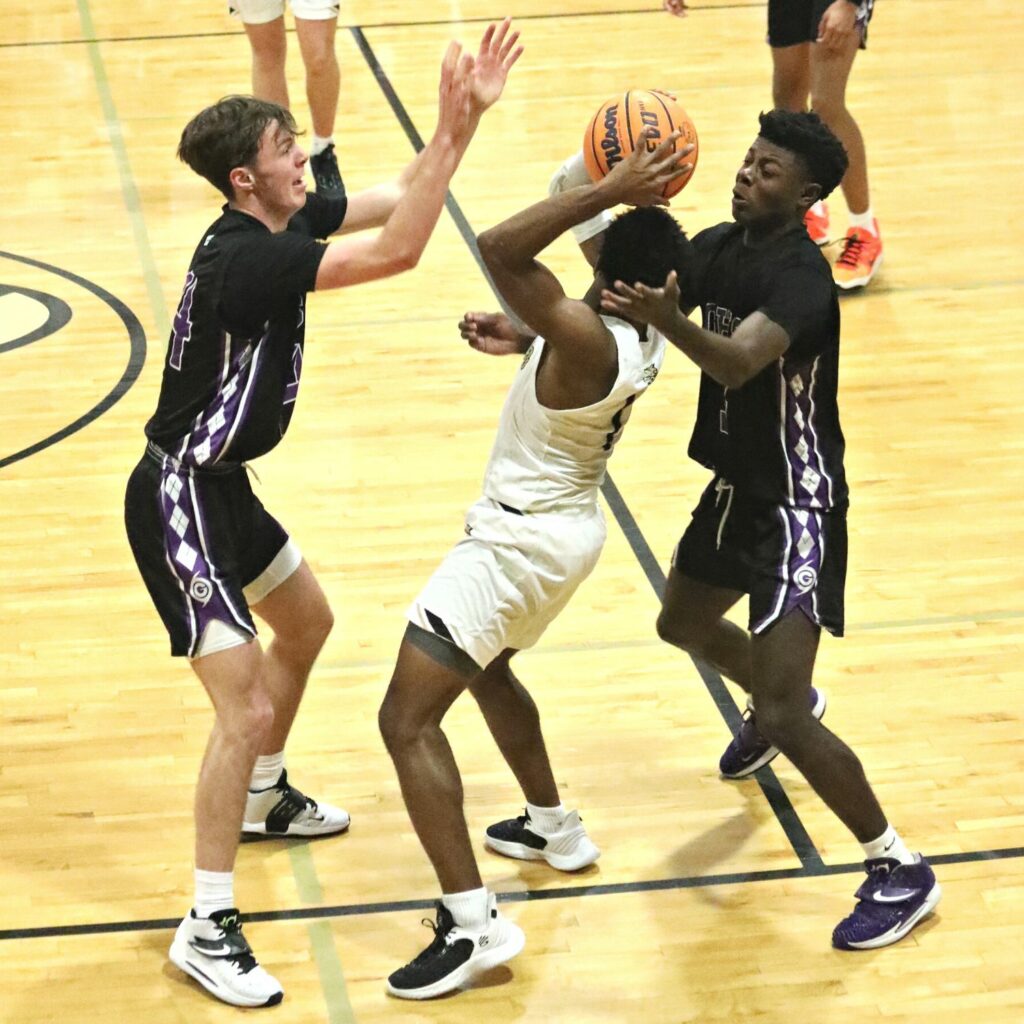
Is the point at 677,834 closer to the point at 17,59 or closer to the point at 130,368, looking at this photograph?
the point at 130,368

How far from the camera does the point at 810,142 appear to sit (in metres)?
4.48

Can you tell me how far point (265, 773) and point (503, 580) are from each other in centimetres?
100

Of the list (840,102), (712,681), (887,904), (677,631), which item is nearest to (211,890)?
(677,631)

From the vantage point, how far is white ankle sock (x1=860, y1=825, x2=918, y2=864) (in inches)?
180

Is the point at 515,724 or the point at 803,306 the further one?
the point at 515,724

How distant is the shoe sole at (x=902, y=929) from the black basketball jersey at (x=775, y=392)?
39.1 inches

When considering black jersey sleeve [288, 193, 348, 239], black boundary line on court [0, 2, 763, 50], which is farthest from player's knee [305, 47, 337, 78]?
black jersey sleeve [288, 193, 348, 239]

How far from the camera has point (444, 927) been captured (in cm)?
445

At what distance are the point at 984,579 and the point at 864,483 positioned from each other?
0.78 metres

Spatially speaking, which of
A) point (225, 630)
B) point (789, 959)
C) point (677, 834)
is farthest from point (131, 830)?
point (789, 959)

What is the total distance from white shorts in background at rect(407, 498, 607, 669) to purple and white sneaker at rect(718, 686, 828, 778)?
961mm

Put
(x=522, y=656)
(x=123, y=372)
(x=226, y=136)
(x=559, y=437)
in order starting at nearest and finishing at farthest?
(x=226, y=136), (x=559, y=437), (x=522, y=656), (x=123, y=372)

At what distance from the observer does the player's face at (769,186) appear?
4.50 meters

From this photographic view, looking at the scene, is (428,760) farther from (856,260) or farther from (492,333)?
(856,260)
